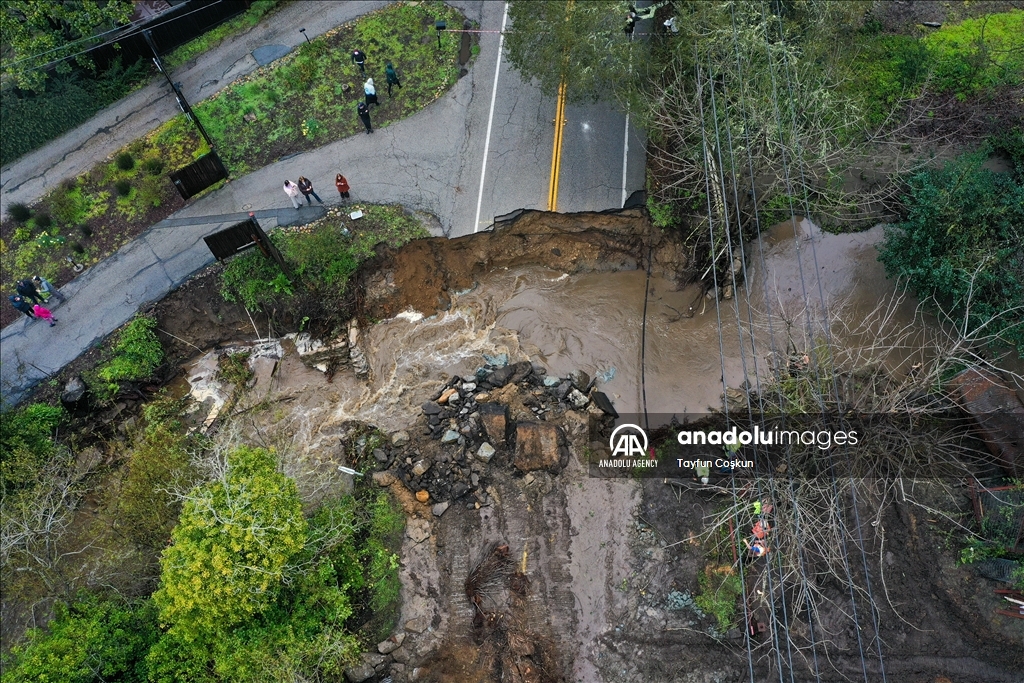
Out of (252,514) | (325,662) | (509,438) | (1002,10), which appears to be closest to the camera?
(252,514)

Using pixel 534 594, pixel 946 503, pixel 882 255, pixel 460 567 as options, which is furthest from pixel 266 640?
pixel 882 255

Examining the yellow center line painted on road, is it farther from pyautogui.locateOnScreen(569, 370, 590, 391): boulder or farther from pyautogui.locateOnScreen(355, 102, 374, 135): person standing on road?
pyautogui.locateOnScreen(355, 102, 374, 135): person standing on road

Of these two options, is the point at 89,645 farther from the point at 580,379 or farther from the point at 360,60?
the point at 360,60

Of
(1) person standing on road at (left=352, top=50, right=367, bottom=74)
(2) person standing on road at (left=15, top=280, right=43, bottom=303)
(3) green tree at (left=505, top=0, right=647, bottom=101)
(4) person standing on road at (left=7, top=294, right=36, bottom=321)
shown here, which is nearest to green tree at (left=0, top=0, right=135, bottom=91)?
(2) person standing on road at (left=15, top=280, right=43, bottom=303)

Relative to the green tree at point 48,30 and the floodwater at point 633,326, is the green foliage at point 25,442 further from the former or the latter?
the green tree at point 48,30

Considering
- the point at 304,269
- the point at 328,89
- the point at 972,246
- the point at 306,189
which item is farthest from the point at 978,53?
the point at 304,269

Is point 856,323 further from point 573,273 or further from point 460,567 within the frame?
point 460,567
